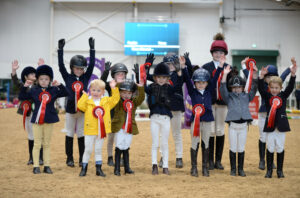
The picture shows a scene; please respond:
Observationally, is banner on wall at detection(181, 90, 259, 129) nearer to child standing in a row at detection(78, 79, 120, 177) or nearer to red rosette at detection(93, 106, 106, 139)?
child standing in a row at detection(78, 79, 120, 177)

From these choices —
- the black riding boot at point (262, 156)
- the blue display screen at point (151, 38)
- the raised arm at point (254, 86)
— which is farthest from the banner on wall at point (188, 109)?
the blue display screen at point (151, 38)

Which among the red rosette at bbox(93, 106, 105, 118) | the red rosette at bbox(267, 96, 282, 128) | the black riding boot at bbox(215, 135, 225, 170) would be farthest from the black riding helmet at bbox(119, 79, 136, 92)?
the red rosette at bbox(267, 96, 282, 128)

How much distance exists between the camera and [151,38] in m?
17.8

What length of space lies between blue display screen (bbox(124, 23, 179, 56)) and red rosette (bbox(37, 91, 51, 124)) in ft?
44.0

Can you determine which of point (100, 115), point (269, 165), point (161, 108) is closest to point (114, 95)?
point (100, 115)

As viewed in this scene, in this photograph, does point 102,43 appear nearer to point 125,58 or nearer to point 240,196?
point 125,58

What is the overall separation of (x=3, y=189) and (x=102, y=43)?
1530cm

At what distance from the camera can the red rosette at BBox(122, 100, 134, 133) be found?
4605 mm

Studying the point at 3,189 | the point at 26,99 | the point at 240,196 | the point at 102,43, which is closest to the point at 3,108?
the point at 102,43

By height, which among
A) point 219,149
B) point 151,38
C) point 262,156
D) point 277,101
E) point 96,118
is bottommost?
point 262,156

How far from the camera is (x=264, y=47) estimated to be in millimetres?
18797

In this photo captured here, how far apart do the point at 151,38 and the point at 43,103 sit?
13677 millimetres

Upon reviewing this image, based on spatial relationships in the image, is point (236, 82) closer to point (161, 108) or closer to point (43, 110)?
point (161, 108)

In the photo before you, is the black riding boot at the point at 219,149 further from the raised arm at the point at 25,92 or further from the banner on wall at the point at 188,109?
the banner on wall at the point at 188,109
